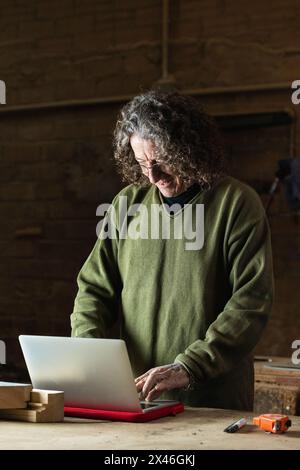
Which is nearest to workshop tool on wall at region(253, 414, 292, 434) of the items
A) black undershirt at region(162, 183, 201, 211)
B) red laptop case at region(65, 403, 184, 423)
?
red laptop case at region(65, 403, 184, 423)

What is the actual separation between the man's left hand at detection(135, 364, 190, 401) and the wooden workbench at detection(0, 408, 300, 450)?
0.33 feet

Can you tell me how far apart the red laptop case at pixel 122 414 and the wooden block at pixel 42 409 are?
0.06 m

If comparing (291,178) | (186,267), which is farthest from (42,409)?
(291,178)

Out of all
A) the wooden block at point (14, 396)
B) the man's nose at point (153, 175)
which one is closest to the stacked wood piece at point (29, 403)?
the wooden block at point (14, 396)

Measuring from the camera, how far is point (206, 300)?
2316 mm

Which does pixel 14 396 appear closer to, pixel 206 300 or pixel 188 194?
pixel 206 300

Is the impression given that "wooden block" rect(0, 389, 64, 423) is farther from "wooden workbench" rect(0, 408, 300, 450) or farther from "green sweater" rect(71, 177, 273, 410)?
"green sweater" rect(71, 177, 273, 410)

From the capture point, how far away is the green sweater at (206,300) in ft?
7.29

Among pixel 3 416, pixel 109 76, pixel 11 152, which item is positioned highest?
pixel 109 76

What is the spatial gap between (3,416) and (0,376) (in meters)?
3.43

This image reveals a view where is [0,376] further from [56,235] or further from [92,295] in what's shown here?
[92,295]

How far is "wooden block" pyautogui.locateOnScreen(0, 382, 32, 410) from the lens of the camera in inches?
76.1

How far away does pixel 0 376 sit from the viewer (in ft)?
17.4
